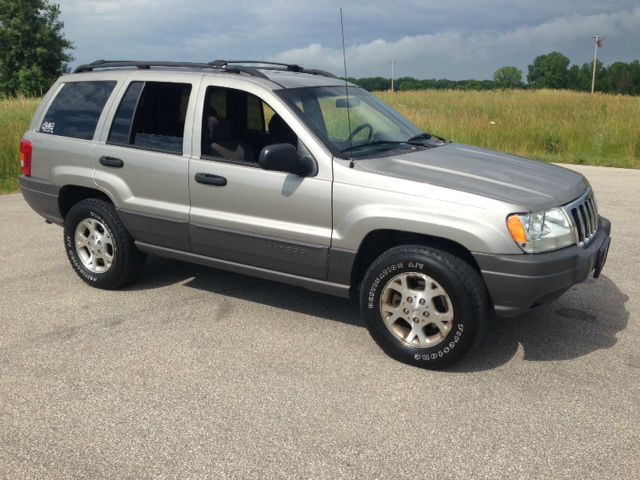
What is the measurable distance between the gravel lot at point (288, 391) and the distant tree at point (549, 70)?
144 metres

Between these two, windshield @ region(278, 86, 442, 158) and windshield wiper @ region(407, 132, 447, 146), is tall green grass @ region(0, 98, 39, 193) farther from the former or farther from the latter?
windshield wiper @ region(407, 132, 447, 146)

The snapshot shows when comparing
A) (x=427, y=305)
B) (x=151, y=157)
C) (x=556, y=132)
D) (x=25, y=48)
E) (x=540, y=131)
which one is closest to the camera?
(x=427, y=305)

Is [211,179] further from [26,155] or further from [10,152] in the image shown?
[10,152]

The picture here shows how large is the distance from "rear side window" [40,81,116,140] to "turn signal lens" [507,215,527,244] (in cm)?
344

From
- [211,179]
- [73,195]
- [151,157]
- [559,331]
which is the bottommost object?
[559,331]

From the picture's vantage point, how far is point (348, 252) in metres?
4.23

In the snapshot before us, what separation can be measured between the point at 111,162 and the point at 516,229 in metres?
3.21

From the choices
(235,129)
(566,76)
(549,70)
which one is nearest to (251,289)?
(235,129)

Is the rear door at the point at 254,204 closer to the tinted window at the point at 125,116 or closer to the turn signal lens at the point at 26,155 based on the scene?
the tinted window at the point at 125,116

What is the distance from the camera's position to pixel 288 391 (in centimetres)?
378

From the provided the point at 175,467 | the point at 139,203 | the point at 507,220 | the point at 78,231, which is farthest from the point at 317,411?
the point at 78,231

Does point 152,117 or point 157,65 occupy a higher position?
point 157,65

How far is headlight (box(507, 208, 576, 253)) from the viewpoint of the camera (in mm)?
3705

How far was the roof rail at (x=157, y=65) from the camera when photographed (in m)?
4.84
